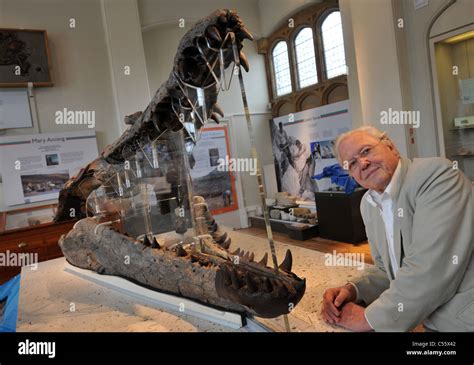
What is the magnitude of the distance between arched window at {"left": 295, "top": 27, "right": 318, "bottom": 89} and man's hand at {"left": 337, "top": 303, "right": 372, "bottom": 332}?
7419 millimetres

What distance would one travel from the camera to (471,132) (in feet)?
14.9

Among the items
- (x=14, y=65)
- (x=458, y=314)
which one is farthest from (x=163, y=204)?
(x=14, y=65)

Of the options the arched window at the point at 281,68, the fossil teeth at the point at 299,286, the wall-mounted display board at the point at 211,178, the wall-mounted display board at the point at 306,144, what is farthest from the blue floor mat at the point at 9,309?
the arched window at the point at 281,68

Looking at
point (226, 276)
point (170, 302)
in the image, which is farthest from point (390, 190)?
point (170, 302)

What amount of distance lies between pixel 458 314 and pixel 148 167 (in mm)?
1802

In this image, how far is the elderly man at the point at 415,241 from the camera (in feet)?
3.85

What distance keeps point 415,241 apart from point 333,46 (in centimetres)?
730

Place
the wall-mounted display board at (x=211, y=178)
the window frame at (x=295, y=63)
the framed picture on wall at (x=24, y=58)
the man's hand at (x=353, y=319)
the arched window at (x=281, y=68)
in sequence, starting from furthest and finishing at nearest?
1. the arched window at (x=281, y=68)
2. the window frame at (x=295, y=63)
3. the framed picture on wall at (x=24, y=58)
4. the wall-mounted display board at (x=211, y=178)
5. the man's hand at (x=353, y=319)

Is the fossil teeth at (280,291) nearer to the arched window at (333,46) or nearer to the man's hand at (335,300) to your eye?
the man's hand at (335,300)

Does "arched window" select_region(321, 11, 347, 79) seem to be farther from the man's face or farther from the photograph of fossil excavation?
the man's face

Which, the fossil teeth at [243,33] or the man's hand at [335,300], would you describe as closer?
the fossil teeth at [243,33]

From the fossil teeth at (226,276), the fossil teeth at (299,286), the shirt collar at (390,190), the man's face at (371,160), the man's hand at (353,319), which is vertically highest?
the man's face at (371,160)

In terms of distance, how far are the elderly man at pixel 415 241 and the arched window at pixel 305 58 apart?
7.19m
